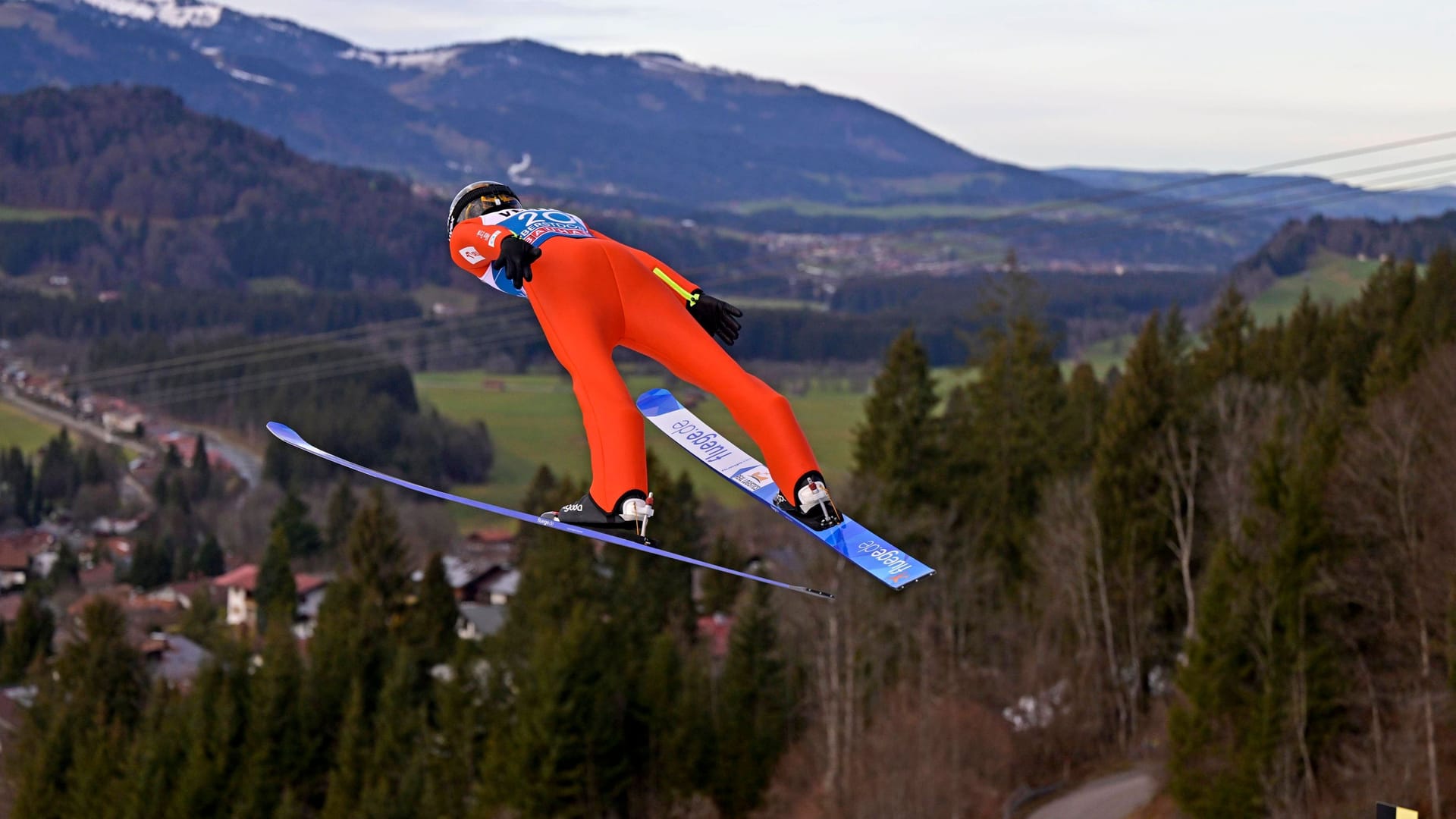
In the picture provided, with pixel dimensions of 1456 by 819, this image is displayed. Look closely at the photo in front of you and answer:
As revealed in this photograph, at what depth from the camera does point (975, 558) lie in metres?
55.7

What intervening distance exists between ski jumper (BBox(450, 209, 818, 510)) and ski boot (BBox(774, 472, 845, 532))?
0.05 m

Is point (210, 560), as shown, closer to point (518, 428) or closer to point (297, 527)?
point (297, 527)

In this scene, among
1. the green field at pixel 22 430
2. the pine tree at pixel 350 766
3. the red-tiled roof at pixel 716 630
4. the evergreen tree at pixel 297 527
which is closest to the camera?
the pine tree at pixel 350 766

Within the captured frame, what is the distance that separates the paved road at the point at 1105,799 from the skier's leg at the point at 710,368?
110ft

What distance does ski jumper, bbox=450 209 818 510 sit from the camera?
6789 millimetres

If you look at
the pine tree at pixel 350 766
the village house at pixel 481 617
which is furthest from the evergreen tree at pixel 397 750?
the village house at pixel 481 617

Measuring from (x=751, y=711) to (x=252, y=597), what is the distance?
45.5 meters

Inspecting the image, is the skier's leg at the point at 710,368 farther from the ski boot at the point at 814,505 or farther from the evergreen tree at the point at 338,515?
the evergreen tree at the point at 338,515

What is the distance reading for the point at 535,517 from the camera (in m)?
7.06

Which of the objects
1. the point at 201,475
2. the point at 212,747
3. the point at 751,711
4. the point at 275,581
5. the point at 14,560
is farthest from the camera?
the point at 201,475

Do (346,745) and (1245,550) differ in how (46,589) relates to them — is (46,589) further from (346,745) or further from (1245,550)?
(1245,550)

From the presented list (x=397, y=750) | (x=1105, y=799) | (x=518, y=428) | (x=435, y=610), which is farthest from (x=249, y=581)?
(x=1105, y=799)

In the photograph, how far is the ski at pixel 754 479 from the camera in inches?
273

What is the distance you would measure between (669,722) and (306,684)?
12039mm
